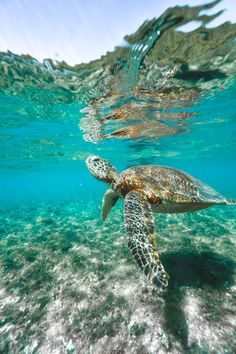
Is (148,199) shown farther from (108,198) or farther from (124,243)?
(124,243)

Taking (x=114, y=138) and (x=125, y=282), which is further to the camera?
(x=114, y=138)

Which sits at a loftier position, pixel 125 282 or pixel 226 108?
pixel 226 108

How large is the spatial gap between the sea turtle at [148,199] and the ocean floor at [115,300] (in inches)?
45.1

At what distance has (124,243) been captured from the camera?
712 centimetres

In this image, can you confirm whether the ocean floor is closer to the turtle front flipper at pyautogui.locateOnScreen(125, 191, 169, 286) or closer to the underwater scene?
the underwater scene

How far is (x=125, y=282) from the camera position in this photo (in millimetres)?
4656

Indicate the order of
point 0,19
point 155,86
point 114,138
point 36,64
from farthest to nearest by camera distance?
point 114,138 → point 155,86 → point 36,64 → point 0,19

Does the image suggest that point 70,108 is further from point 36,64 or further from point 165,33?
point 165,33

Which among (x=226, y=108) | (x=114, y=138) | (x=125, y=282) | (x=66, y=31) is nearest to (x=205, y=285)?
(x=125, y=282)

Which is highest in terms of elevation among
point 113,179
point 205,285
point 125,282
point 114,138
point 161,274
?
point 114,138

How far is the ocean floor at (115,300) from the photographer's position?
10.5ft

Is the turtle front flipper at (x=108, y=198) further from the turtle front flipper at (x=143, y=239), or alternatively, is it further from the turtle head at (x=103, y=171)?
the turtle front flipper at (x=143, y=239)

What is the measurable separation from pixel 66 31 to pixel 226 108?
10.9m

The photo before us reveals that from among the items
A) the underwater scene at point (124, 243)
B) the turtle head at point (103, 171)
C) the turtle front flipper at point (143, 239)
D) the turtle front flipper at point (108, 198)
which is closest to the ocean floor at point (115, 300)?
the underwater scene at point (124, 243)
